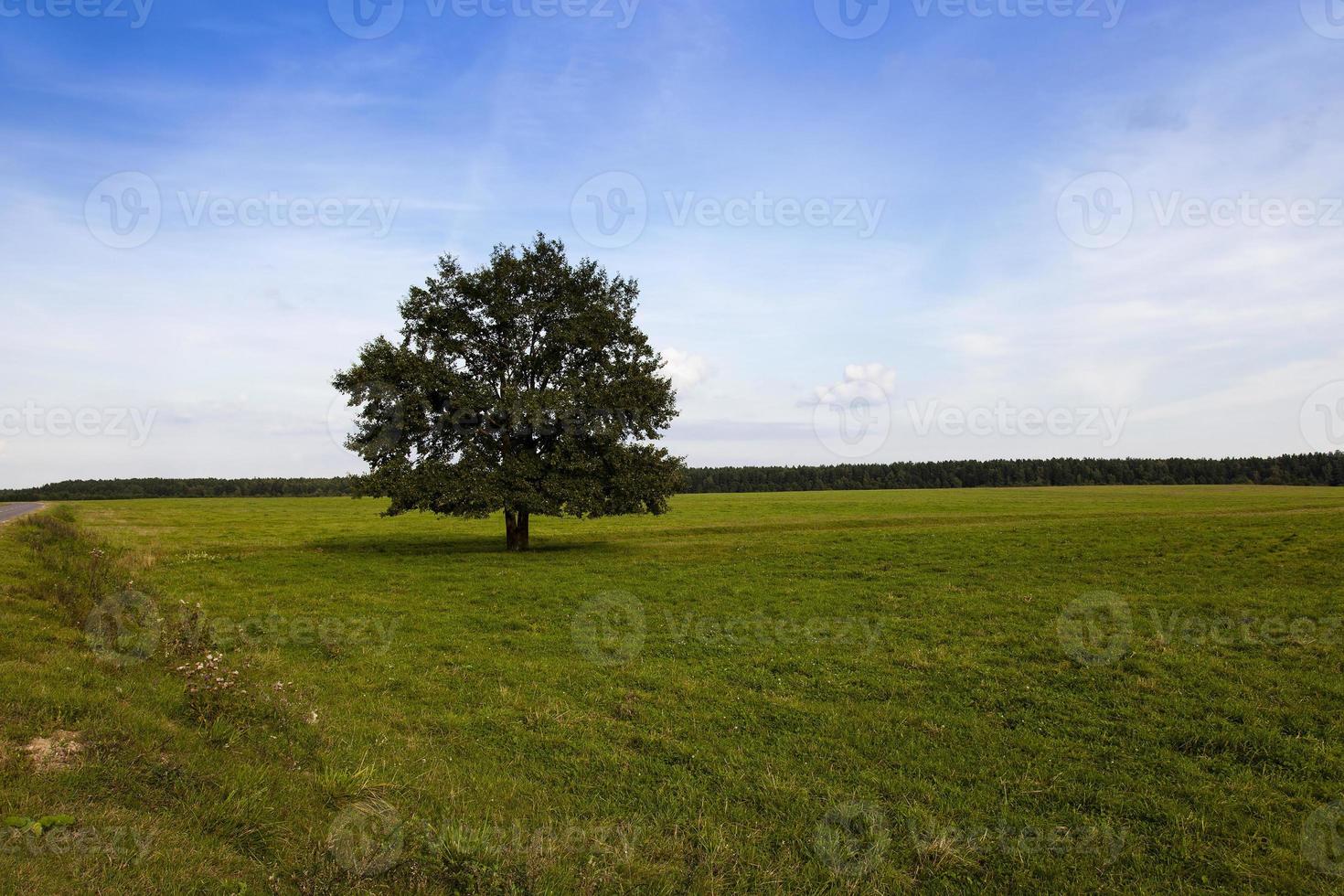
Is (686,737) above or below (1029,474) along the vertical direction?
below

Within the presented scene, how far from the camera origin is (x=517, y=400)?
33500 mm

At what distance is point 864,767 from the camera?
32.2 ft

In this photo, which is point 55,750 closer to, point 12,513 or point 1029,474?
point 12,513

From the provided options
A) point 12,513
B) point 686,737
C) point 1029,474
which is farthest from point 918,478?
point 686,737

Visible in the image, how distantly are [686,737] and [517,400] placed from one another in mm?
24657

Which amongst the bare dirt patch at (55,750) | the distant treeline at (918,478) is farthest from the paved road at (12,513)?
the distant treeline at (918,478)

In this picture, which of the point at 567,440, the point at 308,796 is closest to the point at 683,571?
the point at 567,440

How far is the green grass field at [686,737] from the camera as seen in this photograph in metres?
6.93

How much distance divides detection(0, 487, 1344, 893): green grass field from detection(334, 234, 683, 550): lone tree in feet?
35.4

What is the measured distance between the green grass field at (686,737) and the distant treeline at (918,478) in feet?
369

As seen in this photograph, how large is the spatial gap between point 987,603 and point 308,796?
18.1 metres

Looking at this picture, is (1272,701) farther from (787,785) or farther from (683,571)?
(683,571)

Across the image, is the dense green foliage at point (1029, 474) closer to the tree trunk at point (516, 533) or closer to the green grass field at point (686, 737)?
the tree trunk at point (516, 533)

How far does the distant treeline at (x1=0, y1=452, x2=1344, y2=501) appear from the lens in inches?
5079
